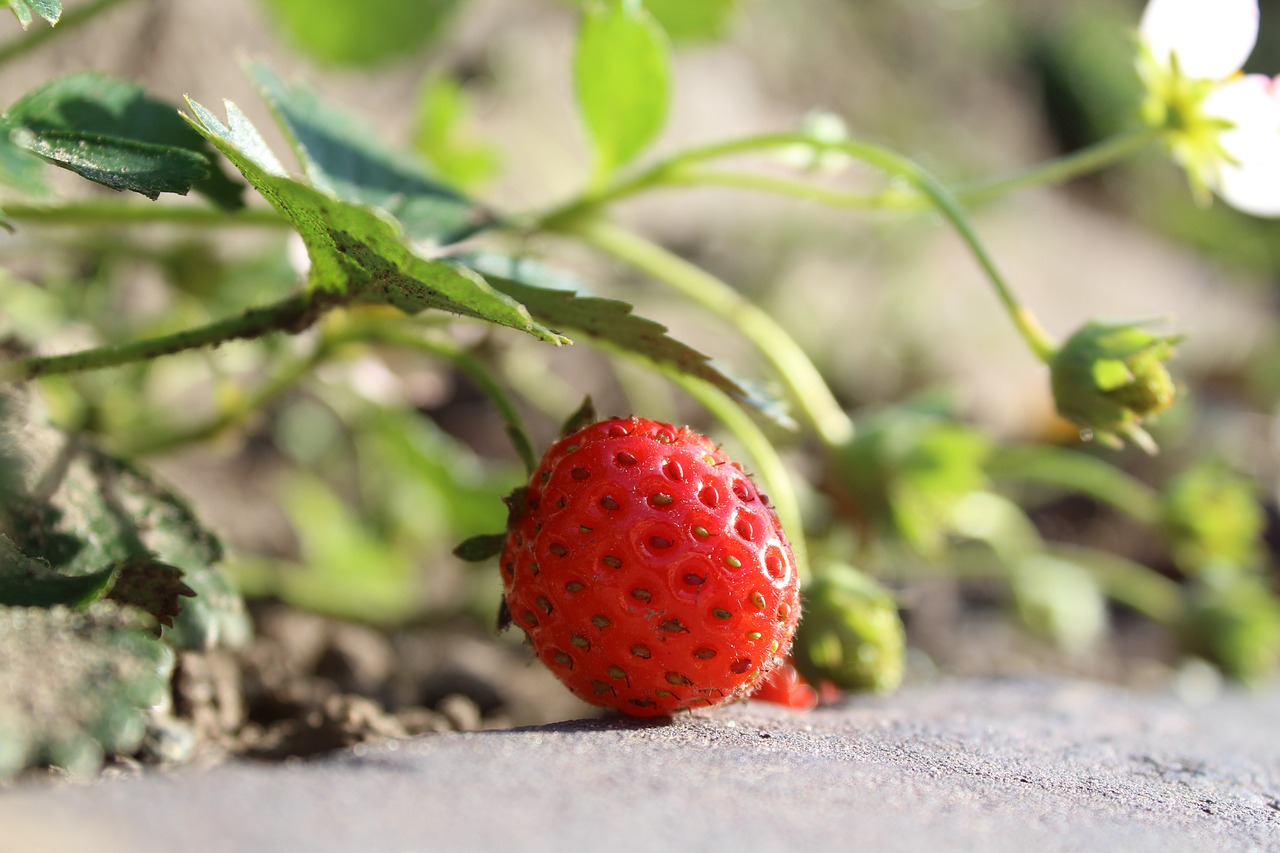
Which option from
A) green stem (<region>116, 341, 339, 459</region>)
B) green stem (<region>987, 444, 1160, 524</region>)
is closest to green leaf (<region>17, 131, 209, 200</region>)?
green stem (<region>116, 341, 339, 459</region>)

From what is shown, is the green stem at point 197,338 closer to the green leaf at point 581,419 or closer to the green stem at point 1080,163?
the green leaf at point 581,419

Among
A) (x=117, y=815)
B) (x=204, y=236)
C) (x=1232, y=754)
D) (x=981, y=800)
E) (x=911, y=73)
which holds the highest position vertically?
(x=911, y=73)

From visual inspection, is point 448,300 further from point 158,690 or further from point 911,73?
point 911,73

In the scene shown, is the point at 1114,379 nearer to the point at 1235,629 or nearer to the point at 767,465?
the point at 767,465

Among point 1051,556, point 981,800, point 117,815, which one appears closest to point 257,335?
point 117,815

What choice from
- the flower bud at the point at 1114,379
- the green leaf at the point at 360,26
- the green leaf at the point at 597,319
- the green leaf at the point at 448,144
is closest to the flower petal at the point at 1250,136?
the flower bud at the point at 1114,379

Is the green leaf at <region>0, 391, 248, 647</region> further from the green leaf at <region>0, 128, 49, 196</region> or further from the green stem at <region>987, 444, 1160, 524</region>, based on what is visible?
the green stem at <region>987, 444, 1160, 524</region>
